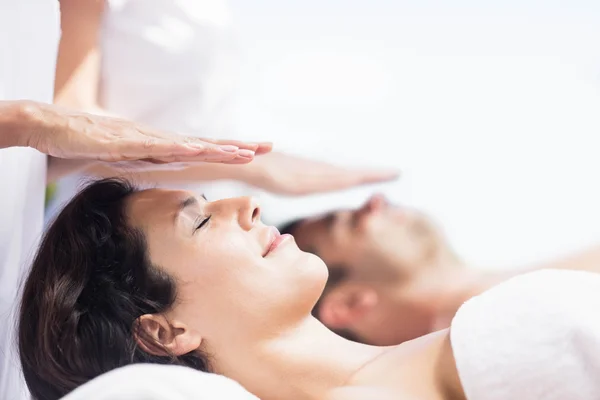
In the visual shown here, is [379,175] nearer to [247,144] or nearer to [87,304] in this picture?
[247,144]

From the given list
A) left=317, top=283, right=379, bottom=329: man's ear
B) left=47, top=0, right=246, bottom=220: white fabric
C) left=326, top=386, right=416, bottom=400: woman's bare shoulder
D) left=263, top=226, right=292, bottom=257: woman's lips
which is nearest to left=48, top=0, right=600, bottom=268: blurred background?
left=47, top=0, right=246, bottom=220: white fabric

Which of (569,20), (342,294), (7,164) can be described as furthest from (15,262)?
(569,20)

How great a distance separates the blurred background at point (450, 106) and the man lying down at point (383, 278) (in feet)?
0.17

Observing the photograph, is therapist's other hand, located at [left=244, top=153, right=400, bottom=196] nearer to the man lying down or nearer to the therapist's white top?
the man lying down

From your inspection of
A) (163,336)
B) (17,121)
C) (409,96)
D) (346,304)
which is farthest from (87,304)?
(409,96)

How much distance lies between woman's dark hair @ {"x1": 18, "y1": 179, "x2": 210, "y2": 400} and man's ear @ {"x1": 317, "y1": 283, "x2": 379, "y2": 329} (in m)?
0.24

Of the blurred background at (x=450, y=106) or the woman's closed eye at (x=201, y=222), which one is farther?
the blurred background at (x=450, y=106)

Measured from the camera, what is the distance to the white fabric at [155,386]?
0.57m

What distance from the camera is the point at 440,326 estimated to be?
36.1 inches

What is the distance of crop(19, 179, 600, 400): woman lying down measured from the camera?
69cm

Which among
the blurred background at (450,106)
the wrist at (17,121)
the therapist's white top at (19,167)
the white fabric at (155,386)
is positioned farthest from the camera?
the blurred background at (450,106)

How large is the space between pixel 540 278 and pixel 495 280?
238mm

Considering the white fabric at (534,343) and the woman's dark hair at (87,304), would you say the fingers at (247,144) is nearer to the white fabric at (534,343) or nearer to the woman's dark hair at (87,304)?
the woman's dark hair at (87,304)

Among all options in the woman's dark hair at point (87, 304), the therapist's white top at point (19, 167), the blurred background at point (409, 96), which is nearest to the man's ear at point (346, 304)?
the blurred background at point (409, 96)
